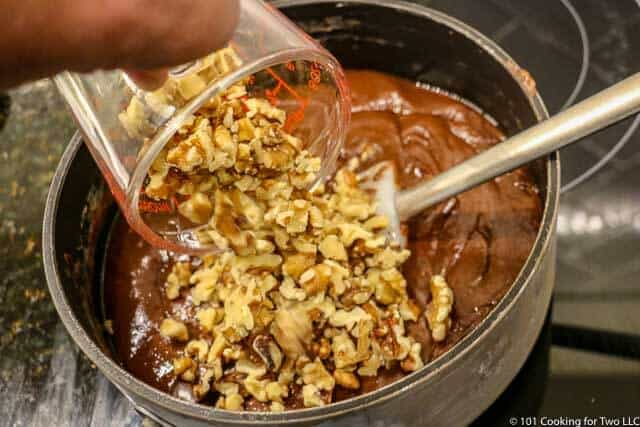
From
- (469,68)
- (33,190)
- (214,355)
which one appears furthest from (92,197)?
(469,68)

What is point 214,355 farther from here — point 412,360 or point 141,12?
point 141,12

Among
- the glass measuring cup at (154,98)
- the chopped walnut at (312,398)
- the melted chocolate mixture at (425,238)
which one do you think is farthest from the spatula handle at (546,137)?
the chopped walnut at (312,398)

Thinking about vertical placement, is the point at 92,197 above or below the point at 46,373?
above

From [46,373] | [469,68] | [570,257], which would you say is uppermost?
[469,68]

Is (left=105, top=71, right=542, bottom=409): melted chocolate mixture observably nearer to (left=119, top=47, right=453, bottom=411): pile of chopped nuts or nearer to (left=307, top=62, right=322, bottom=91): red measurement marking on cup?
(left=119, top=47, right=453, bottom=411): pile of chopped nuts

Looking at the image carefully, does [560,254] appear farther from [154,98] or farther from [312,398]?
[154,98]

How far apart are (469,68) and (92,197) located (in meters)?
0.69

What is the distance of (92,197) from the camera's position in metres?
1.28

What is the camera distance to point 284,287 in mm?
1105

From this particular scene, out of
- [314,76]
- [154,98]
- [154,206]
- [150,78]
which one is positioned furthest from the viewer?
[314,76]

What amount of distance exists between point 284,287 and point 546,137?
428mm

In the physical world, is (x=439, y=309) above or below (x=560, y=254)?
below

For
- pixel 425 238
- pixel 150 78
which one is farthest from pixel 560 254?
pixel 150 78

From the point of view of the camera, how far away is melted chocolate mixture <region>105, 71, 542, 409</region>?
1144 mm
